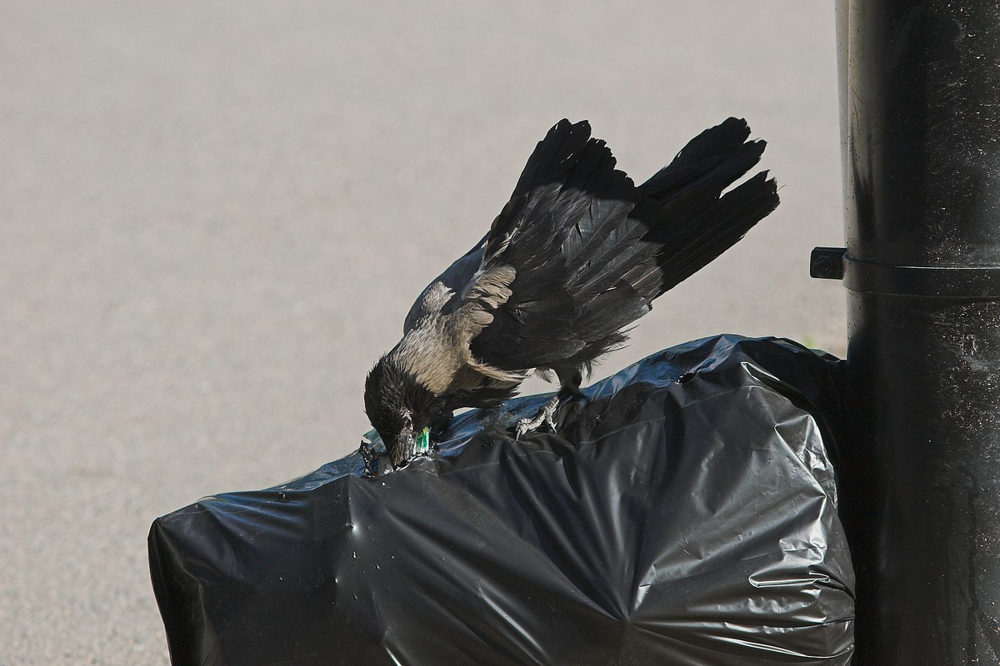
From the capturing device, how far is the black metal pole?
6.04ft

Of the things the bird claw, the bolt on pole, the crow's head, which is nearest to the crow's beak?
the crow's head

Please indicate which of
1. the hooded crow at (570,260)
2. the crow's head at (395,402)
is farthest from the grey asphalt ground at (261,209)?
the hooded crow at (570,260)

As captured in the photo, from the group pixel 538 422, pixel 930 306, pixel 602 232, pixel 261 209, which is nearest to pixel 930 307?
pixel 930 306

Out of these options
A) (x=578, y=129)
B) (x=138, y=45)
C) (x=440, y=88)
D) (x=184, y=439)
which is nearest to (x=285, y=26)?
(x=138, y=45)

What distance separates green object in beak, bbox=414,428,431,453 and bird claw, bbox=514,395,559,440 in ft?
0.80

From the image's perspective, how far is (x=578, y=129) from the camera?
2535 mm

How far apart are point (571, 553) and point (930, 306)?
2.85ft

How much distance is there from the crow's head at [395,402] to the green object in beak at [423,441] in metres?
0.01

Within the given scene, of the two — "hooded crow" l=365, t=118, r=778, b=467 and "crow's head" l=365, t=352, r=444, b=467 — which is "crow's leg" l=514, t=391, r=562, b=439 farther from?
"crow's head" l=365, t=352, r=444, b=467

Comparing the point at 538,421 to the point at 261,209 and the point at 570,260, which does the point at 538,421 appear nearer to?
the point at 570,260

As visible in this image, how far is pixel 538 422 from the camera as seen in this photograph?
239 cm

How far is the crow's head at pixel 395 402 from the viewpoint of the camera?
2527mm

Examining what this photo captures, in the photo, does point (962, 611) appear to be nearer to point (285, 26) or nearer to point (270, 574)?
point (270, 574)

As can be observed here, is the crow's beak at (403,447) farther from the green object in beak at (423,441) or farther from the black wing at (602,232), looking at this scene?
the black wing at (602,232)
